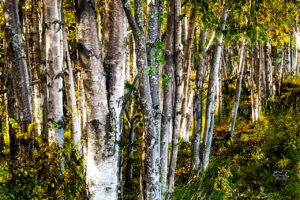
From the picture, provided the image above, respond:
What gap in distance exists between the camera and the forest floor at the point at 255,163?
626 cm

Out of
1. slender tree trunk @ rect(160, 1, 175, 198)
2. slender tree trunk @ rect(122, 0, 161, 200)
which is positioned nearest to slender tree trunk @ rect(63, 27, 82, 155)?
slender tree trunk @ rect(160, 1, 175, 198)

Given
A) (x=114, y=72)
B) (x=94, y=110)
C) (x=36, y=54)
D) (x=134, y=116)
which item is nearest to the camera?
(x=94, y=110)

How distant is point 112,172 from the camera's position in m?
2.75

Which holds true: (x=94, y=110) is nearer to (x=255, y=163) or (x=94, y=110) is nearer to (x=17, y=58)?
(x=17, y=58)

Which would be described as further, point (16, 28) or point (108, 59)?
point (16, 28)

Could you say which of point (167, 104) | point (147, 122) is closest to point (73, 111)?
point (167, 104)

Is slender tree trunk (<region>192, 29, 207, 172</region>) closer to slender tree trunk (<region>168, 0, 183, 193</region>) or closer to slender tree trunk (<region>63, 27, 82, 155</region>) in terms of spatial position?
slender tree trunk (<region>168, 0, 183, 193</region>)

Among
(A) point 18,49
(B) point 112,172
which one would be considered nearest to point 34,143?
(A) point 18,49

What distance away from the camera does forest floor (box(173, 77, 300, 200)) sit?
20.5ft

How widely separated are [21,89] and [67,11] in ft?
20.9

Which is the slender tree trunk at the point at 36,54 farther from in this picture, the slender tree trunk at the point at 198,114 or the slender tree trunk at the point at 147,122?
the slender tree trunk at the point at 147,122

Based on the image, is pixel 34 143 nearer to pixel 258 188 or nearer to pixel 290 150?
pixel 258 188

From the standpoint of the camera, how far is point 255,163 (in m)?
8.26

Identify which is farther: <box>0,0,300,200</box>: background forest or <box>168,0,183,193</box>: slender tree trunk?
<box>168,0,183,193</box>: slender tree trunk
